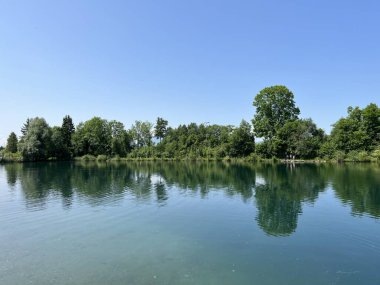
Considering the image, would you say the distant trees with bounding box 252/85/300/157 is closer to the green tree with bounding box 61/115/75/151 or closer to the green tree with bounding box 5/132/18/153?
the green tree with bounding box 61/115/75/151

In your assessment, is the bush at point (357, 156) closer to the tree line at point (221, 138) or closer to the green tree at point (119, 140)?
the tree line at point (221, 138)

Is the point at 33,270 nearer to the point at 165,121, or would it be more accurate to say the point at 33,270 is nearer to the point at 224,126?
the point at 224,126

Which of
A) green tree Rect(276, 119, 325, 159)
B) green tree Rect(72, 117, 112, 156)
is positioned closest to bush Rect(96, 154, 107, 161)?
green tree Rect(72, 117, 112, 156)

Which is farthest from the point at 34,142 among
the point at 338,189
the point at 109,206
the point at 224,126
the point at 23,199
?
the point at 338,189

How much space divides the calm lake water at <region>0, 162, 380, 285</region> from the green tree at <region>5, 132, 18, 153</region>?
8644cm

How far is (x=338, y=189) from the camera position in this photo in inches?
1154

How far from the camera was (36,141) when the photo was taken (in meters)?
→ 83.8

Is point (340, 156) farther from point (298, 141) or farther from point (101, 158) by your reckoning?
point (101, 158)

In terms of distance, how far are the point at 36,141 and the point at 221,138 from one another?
53.9 meters

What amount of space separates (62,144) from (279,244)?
95.6 meters

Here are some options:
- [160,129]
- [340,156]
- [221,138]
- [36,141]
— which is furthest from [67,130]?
[340,156]

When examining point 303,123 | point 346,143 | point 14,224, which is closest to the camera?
point 14,224

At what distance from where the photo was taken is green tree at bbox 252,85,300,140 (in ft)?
272

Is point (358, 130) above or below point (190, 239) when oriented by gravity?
above
